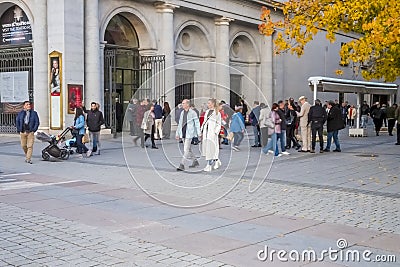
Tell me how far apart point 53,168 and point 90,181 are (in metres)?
2.78

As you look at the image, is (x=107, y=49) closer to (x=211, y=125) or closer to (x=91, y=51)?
(x=91, y=51)

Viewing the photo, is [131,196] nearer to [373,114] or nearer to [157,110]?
[157,110]

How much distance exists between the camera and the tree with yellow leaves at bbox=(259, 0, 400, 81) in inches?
441

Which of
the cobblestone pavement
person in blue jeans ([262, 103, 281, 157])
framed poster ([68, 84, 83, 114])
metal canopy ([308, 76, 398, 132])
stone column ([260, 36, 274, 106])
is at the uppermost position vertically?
stone column ([260, 36, 274, 106])

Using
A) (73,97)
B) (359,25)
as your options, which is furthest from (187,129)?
(73,97)

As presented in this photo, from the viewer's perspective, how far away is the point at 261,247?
6320mm

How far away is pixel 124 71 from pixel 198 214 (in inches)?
796

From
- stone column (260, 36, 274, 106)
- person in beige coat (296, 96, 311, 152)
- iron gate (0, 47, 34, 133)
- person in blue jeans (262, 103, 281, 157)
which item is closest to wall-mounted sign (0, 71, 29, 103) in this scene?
iron gate (0, 47, 34, 133)

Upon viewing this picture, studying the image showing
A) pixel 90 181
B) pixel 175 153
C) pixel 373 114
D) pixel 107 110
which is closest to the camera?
pixel 90 181

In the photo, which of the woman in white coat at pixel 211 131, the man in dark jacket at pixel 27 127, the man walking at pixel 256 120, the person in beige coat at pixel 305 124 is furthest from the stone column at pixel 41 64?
the woman in white coat at pixel 211 131

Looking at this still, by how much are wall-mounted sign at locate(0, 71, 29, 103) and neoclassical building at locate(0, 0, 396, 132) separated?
0.16 ft

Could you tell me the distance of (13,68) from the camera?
83.5ft

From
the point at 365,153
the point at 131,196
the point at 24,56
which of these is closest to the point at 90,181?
the point at 131,196

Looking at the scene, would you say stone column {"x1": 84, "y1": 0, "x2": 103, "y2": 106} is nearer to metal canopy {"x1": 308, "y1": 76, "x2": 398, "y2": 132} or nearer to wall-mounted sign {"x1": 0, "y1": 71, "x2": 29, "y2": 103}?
wall-mounted sign {"x1": 0, "y1": 71, "x2": 29, "y2": 103}
